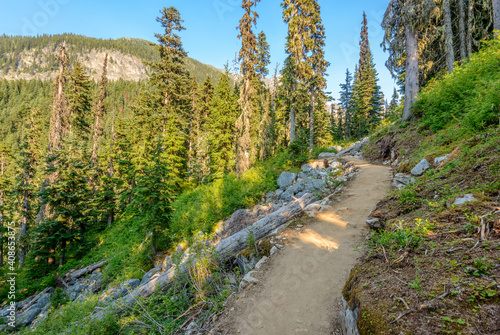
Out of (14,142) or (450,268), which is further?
(14,142)

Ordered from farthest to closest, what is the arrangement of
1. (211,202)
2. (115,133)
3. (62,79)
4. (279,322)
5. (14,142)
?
(14,142)
(115,133)
(62,79)
(211,202)
(279,322)

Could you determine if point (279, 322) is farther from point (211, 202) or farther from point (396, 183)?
point (211, 202)

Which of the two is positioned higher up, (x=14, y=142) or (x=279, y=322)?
(x=14, y=142)

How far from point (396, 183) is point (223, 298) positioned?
6.84m

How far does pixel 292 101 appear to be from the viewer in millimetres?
18625

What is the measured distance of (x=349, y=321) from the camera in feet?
8.48

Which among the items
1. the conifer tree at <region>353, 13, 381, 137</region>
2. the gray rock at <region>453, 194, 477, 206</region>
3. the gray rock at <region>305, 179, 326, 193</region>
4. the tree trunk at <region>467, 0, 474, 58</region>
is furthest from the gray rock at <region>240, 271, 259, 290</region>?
the conifer tree at <region>353, 13, 381, 137</region>

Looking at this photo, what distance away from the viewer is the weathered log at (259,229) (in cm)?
566

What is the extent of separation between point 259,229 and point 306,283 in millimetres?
2586

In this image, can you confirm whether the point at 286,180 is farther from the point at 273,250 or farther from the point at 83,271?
the point at 83,271

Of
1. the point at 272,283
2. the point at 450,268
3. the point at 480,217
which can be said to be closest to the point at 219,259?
the point at 272,283

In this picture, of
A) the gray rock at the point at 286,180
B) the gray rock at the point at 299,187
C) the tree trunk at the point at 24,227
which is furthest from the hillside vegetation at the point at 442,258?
the tree trunk at the point at 24,227

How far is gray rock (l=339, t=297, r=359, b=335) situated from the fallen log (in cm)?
321

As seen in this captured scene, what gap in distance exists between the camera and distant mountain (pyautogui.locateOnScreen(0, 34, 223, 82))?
415 ft
